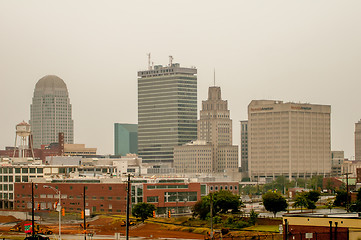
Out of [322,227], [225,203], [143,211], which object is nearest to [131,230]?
[143,211]

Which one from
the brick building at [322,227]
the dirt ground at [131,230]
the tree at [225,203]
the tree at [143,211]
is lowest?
the dirt ground at [131,230]

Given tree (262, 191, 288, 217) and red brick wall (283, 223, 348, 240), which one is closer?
red brick wall (283, 223, 348, 240)

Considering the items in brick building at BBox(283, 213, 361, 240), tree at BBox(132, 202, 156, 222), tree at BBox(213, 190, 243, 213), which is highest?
brick building at BBox(283, 213, 361, 240)

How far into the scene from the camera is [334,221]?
3809 inches

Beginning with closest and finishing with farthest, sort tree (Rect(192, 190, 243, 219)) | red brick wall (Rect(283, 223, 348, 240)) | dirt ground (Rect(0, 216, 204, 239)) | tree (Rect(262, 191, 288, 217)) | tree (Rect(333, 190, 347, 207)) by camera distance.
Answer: red brick wall (Rect(283, 223, 348, 240)) → dirt ground (Rect(0, 216, 204, 239)) → tree (Rect(192, 190, 243, 219)) → tree (Rect(262, 191, 288, 217)) → tree (Rect(333, 190, 347, 207))

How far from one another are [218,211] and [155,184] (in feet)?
121

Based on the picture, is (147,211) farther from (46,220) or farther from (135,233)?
(46,220)

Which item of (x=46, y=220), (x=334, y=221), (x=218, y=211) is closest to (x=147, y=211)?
(x=218, y=211)

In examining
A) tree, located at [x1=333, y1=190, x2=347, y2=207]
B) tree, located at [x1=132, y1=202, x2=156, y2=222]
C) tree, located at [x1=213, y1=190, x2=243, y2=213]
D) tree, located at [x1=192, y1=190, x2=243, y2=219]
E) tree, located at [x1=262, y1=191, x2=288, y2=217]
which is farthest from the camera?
tree, located at [x1=333, y1=190, x2=347, y2=207]

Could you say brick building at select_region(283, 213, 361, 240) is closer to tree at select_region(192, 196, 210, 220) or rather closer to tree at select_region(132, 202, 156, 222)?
tree at select_region(192, 196, 210, 220)

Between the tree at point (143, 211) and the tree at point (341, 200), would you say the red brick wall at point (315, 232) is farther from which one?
the tree at point (341, 200)

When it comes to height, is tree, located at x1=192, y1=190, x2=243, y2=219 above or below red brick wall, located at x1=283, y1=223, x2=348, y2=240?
below

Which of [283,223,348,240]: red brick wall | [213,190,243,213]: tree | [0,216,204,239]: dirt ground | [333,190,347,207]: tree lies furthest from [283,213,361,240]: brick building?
[333,190,347,207]: tree

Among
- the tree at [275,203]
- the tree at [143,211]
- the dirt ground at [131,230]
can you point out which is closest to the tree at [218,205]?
the tree at [275,203]
